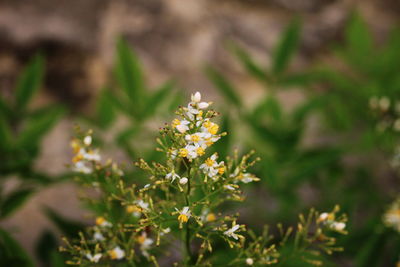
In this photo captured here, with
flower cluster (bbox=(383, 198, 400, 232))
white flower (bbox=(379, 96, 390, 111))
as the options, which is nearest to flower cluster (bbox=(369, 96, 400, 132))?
white flower (bbox=(379, 96, 390, 111))

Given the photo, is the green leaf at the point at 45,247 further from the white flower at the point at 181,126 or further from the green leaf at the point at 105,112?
the white flower at the point at 181,126

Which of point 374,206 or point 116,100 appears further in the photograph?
point 374,206

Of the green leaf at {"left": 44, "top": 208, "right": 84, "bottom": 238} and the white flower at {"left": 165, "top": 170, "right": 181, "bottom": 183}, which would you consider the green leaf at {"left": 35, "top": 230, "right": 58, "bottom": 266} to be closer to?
the green leaf at {"left": 44, "top": 208, "right": 84, "bottom": 238}

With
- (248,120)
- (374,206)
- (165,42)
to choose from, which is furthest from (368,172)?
(165,42)

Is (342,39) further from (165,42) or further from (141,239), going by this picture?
(141,239)

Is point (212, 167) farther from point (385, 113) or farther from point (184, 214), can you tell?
point (385, 113)

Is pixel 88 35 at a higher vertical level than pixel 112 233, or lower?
higher
